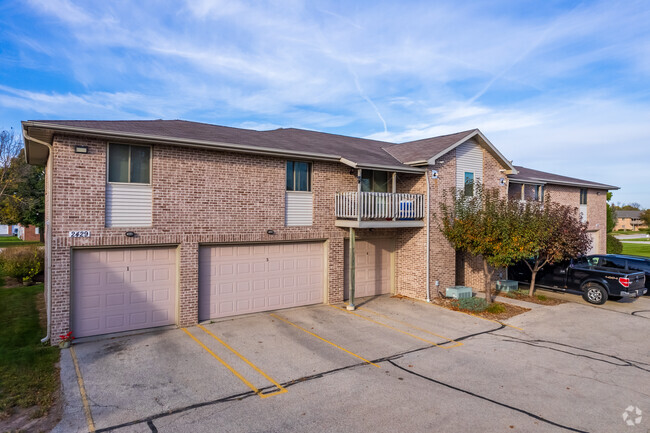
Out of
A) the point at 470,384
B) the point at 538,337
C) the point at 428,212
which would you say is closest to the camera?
the point at 470,384

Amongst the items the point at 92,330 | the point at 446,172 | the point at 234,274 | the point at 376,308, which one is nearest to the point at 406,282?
the point at 376,308

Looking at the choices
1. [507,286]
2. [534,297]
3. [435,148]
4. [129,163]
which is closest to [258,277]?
[129,163]

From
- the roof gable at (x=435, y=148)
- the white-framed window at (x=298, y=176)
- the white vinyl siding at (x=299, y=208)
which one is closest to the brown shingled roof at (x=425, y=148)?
the roof gable at (x=435, y=148)

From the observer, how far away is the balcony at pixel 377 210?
42.2ft

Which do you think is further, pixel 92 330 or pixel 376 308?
pixel 376 308

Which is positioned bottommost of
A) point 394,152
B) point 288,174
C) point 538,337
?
point 538,337

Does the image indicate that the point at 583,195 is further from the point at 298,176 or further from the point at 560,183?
the point at 298,176

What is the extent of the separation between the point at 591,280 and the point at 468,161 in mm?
6296

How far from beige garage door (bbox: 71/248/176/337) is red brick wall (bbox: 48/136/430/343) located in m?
0.28

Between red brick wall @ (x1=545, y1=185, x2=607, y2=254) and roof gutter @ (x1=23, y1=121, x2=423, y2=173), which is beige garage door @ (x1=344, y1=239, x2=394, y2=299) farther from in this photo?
red brick wall @ (x1=545, y1=185, x2=607, y2=254)

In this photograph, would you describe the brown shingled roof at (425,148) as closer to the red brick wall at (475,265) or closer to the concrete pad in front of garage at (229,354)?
the red brick wall at (475,265)

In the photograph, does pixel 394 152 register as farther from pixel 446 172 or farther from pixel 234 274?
pixel 234 274

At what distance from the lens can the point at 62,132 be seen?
8969mm

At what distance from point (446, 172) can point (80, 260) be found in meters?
12.6
